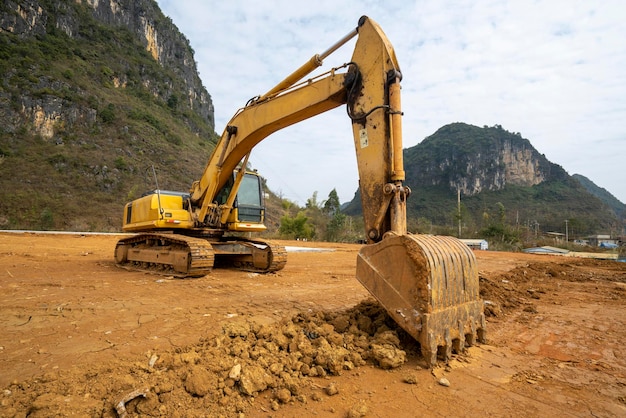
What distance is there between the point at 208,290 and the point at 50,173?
128 feet

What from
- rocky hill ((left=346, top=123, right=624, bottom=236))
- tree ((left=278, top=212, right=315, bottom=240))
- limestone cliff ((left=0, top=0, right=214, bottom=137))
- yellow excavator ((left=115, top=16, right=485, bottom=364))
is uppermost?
limestone cliff ((left=0, top=0, right=214, bottom=137))

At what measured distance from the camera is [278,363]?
8.88 feet

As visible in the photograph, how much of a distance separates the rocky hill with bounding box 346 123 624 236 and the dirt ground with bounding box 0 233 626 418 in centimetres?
6942

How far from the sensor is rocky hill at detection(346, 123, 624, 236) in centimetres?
7294

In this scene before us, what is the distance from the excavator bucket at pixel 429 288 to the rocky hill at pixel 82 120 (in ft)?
105

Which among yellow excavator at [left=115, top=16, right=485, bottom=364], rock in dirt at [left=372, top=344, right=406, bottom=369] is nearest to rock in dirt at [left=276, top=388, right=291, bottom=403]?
rock in dirt at [left=372, top=344, right=406, bottom=369]

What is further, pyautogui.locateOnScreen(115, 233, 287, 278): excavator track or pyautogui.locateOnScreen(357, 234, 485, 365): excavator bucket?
pyautogui.locateOnScreen(115, 233, 287, 278): excavator track

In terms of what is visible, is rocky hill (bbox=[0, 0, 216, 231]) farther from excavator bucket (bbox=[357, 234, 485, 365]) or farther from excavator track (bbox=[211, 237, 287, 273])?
excavator bucket (bbox=[357, 234, 485, 365])

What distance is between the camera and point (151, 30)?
74.3 m

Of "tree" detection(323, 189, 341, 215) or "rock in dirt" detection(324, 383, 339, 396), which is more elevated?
"tree" detection(323, 189, 341, 215)

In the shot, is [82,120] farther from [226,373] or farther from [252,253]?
[226,373]

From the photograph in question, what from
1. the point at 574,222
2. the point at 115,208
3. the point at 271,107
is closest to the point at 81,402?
the point at 271,107

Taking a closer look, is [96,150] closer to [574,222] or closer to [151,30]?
[151,30]

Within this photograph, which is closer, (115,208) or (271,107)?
(271,107)
